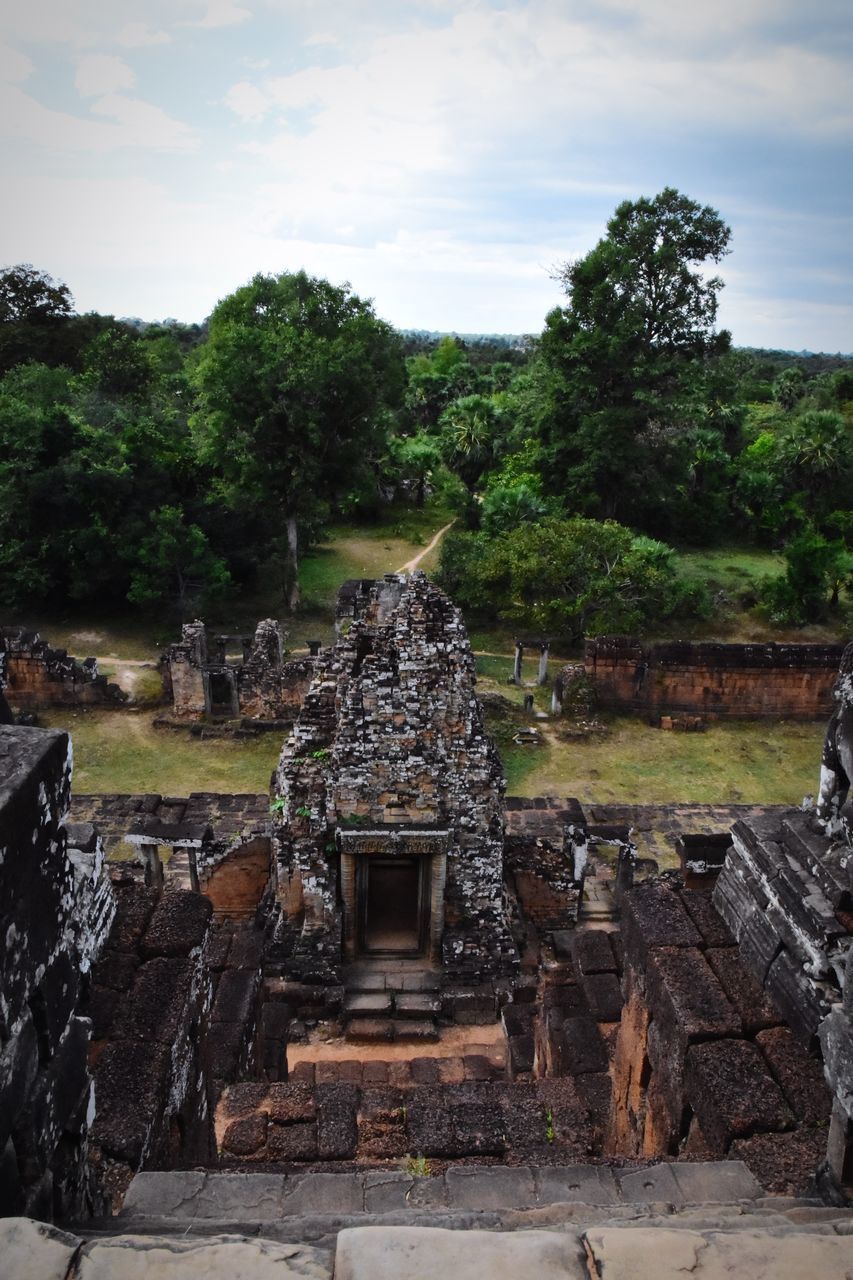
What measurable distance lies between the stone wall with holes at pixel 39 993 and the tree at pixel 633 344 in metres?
27.6

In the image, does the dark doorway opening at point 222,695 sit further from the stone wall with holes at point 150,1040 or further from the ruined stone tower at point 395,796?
the stone wall with holes at point 150,1040

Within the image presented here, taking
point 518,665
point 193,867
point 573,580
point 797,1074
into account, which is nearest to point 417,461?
point 573,580

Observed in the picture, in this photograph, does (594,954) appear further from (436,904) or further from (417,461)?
(417,461)

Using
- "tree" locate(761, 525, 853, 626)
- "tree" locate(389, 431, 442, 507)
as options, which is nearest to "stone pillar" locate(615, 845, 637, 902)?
"tree" locate(761, 525, 853, 626)

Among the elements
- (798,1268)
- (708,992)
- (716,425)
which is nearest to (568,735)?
(708,992)

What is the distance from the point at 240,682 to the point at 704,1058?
15388 millimetres

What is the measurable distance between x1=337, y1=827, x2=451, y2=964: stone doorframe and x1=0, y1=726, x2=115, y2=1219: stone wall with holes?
18.7 ft

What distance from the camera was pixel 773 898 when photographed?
179 inches

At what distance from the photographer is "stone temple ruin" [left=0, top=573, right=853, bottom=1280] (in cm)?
255

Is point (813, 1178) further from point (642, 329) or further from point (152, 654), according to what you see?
point (642, 329)

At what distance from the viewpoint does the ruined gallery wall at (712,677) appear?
19578 mm

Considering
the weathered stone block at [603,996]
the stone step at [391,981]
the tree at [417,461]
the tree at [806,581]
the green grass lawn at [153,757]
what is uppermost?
the tree at [417,461]

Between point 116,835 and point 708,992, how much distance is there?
11175 millimetres

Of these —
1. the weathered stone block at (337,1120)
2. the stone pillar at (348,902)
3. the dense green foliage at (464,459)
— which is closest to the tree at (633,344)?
the dense green foliage at (464,459)
